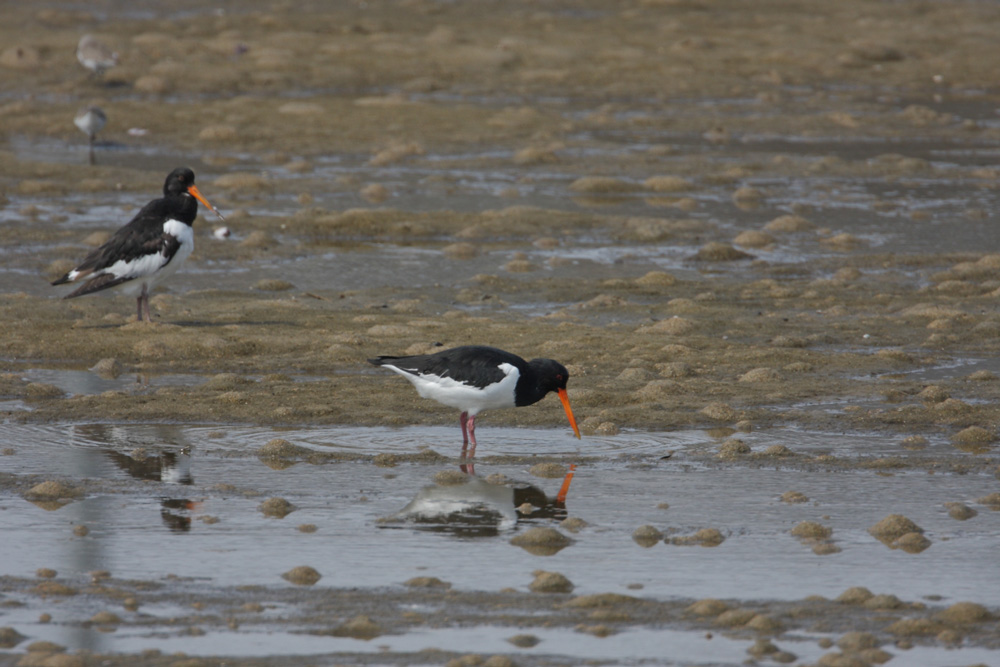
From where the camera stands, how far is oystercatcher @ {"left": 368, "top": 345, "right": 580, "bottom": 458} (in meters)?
9.60

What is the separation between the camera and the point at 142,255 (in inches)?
509

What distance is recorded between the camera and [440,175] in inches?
861

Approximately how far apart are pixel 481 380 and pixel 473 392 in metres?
0.10

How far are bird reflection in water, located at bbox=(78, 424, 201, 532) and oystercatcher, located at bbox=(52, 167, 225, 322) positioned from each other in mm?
3111

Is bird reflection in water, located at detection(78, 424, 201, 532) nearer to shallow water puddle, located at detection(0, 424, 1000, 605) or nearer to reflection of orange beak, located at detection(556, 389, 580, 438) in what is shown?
shallow water puddle, located at detection(0, 424, 1000, 605)

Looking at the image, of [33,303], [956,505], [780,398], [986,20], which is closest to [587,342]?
[780,398]

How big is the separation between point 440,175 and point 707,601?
1570 cm

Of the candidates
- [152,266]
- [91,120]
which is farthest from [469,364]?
[91,120]

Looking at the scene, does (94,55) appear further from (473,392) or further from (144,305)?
(473,392)

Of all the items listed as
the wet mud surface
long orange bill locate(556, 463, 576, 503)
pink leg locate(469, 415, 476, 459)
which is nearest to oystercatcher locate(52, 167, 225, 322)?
the wet mud surface

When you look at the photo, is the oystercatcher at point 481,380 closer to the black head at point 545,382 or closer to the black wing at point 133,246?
the black head at point 545,382

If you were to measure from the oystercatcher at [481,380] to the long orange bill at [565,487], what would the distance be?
1.41ft

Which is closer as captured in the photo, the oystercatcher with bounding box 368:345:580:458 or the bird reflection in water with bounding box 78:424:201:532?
the bird reflection in water with bounding box 78:424:201:532

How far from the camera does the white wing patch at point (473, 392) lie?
9594 mm
